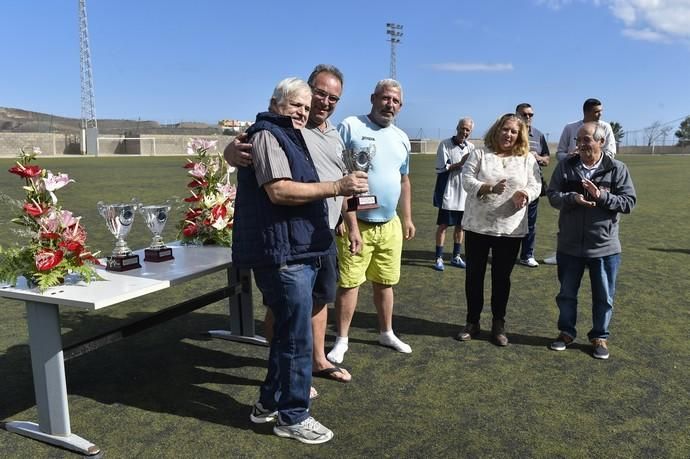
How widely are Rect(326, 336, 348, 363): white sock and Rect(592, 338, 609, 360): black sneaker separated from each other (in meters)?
1.77

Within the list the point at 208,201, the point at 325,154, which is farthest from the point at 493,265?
the point at 208,201

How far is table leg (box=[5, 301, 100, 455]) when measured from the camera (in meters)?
2.79

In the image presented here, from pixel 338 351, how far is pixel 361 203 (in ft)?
3.96

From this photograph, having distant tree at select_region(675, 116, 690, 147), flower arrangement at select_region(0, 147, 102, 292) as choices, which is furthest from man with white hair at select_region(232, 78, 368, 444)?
distant tree at select_region(675, 116, 690, 147)

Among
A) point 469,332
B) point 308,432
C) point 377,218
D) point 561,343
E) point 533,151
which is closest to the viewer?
point 308,432

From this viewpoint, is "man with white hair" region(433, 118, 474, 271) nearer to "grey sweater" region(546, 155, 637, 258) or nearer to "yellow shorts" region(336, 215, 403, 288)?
"grey sweater" region(546, 155, 637, 258)

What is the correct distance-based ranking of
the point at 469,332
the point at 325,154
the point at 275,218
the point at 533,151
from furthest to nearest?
the point at 533,151 → the point at 469,332 → the point at 325,154 → the point at 275,218

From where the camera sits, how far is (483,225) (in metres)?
4.16

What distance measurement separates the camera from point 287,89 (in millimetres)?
2717

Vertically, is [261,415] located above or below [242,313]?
below

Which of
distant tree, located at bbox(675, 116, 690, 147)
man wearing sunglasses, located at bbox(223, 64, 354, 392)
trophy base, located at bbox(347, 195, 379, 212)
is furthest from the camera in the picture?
distant tree, located at bbox(675, 116, 690, 147)

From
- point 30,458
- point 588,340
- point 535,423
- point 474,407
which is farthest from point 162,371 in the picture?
point 588,340

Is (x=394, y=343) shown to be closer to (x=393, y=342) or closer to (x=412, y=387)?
(x=393, y=342)

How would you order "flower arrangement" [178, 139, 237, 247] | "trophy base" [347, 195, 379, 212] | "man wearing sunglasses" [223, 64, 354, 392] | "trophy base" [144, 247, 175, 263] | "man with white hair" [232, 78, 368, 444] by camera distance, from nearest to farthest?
1. "man with white hair" [232, 78, 368, 444]
2. "man wearing sunglasses" [223, 64, 354, 392]
3. "trophy base" [347, 195, 379, 212]
4. "trophy base" [144, 247, 175, 263]
5. "flower arrangement" [178, 139, 237, 247]
